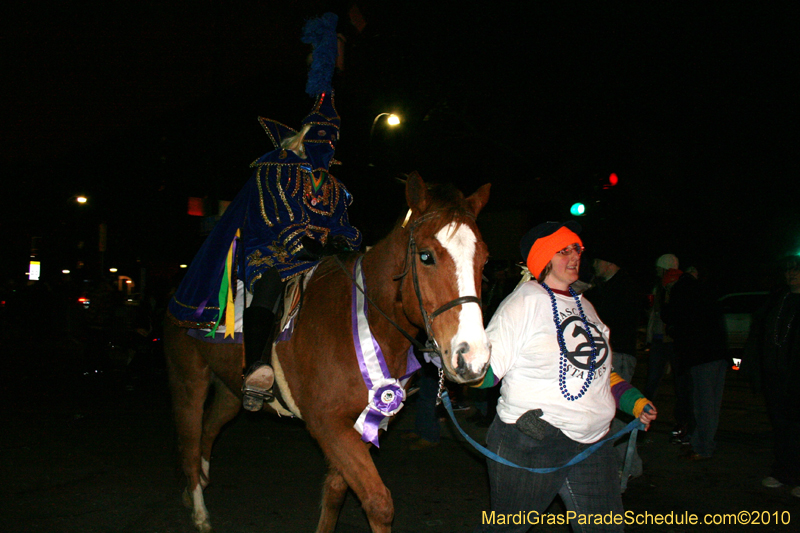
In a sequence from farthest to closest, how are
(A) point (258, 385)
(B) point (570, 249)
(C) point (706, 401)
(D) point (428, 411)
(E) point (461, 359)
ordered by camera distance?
(D) point (428, 411), (C) point (706, 401), (A) point (258, 385), (B) point (570, 249), (E) point (461, 359)

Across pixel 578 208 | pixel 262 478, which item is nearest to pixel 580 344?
pixel 262 478

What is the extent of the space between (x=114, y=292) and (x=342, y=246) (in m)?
10.1

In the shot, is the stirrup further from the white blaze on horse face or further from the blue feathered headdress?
the blue feathered headdress

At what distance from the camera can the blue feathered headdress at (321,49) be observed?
4.74m

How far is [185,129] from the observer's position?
118ft

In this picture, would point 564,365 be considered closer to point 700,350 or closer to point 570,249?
point 570,249

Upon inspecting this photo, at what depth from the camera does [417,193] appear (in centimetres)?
334

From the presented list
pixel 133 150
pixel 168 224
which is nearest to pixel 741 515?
pixel 168 224

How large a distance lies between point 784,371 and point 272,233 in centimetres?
511

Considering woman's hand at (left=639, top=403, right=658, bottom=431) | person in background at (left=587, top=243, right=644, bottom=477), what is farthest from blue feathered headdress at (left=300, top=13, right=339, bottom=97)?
person in background at (left=587, top=243, right=644, bottom=477)

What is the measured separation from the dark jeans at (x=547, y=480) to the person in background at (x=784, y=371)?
359 cm

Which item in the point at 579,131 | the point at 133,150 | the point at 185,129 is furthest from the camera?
the point at 133,150

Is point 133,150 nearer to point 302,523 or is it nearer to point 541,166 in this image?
point 541,166

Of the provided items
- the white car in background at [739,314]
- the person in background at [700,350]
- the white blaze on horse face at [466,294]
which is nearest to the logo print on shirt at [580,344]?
the white blaze on horse face at [466,294]
